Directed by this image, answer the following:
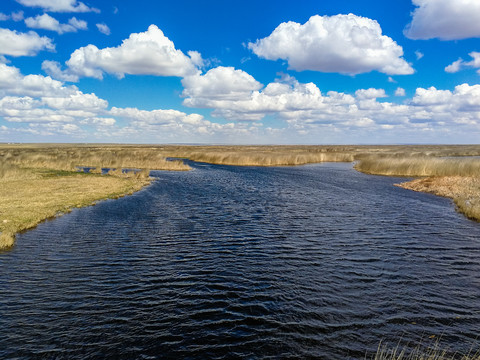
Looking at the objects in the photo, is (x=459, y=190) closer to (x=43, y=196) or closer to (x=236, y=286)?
(x=236, y=286)

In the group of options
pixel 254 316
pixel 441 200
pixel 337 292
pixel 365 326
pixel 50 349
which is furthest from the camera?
pixel 441 200

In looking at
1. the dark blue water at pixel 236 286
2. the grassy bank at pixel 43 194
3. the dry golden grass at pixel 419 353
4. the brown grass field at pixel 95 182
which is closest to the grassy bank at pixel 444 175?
the brown grass field at pixel 95 182

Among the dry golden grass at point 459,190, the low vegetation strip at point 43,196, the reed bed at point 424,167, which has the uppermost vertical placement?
Answer: the reed bed at point 424,167

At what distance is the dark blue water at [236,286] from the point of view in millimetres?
8547

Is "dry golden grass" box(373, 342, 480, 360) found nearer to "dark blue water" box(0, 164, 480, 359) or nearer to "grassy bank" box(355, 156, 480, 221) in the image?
"dark blue water" box(0, 164, 480, 359)

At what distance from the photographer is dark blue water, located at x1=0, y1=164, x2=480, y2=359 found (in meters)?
8.55

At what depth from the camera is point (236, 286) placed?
471 inches

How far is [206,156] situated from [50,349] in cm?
7678

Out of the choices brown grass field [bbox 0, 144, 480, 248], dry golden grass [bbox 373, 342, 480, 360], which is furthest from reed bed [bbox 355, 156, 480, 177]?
dry golden grass [bbox 373, 342, 480, 360]

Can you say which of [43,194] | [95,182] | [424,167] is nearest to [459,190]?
[424,167]

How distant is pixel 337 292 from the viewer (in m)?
11.3

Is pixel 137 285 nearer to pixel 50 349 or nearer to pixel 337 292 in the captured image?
pixel 50 349

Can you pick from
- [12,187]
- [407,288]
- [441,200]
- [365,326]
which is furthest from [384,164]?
[12,187]

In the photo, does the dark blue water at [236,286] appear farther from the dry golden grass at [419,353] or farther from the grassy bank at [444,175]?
the grassy bank at [444,175]
